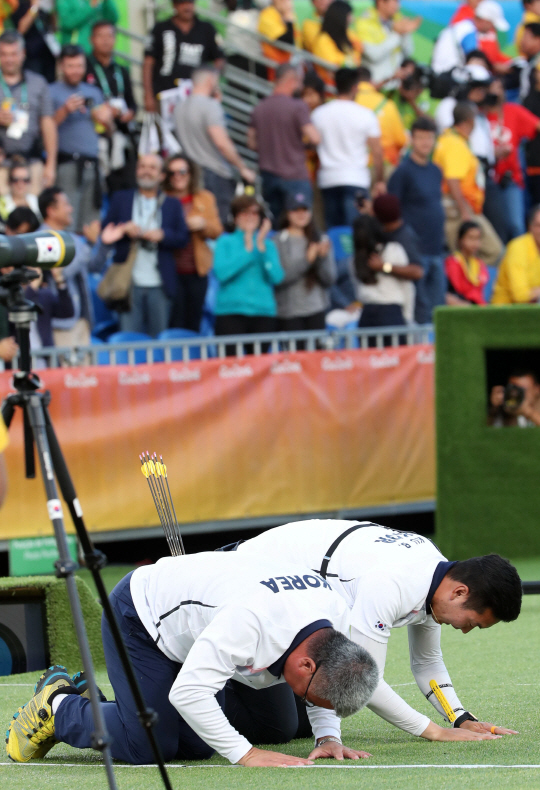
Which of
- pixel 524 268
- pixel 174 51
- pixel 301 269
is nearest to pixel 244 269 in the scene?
pixel 301 269

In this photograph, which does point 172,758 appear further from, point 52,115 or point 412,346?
point 52,115

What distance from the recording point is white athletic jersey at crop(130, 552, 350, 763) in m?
4.09

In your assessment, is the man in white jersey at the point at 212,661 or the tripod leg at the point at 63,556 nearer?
the tripod leg at the point at 63,556

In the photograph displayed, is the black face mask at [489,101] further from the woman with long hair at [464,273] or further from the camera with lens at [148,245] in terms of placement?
the camera with lens at [148,245]

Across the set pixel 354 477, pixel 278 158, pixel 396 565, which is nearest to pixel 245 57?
pixel 278 158

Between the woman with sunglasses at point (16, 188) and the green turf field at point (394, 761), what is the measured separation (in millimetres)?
4917

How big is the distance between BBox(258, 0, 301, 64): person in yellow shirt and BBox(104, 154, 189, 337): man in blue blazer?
3.93m

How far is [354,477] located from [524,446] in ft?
4.99

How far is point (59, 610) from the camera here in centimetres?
655

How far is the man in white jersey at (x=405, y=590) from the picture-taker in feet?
14.6

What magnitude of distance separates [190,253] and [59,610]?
498 cm

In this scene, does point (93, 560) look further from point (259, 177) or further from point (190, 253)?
point (259, 177)

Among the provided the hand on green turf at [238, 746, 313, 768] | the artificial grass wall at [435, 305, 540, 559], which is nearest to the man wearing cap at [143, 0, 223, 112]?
the artificial grass wall at [435, 305, 540, 559]

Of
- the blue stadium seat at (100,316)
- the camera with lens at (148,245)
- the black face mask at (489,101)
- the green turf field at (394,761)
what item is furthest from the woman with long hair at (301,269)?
the green turf field at (394,761)
